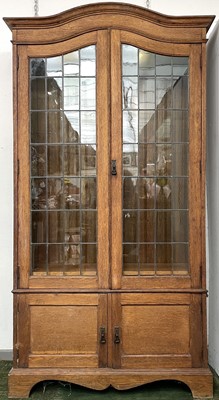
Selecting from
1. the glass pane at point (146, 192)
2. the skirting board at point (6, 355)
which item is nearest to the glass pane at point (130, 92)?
the glass pane at point (146, 192)

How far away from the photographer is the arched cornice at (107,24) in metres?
2.49

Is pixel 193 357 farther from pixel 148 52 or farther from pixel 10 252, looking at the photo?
pixel 148 52

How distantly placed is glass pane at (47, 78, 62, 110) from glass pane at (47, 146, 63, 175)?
0.25 m

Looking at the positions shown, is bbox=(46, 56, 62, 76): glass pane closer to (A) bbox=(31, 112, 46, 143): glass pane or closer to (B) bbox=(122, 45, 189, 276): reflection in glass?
(A) bbox=(31, 112, 46, 143): glass pane

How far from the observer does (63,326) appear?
253 centimetres

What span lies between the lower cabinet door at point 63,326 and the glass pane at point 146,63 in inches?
52.9

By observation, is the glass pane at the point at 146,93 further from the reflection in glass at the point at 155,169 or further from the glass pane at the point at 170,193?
the glass pane at the point at 170,193

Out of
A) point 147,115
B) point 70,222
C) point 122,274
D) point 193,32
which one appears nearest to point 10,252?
point 70,222

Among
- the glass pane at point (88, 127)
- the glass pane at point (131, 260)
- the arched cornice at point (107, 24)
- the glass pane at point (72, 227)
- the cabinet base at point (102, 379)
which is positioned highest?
the arched cornice at point (107, 24)

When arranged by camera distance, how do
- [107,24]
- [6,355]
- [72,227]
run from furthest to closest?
[6,355]
[72,227]
[107,24]

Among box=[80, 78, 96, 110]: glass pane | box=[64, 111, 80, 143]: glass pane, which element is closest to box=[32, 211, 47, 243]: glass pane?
box=[64, 111, 80, 143]: glass pane

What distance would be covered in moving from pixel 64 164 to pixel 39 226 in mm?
400

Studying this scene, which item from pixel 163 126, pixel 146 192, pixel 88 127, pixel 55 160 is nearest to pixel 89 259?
pixel 146 192

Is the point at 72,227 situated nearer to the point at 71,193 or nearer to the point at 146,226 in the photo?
the point at 71,193
